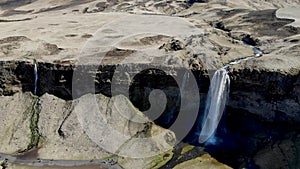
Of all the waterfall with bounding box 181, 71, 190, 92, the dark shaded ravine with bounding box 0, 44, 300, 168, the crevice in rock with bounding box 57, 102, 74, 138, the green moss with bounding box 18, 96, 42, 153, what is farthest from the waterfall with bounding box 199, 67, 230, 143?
the green moss with bounding box 18, 96, 42, 153

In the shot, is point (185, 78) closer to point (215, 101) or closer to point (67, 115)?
point (215, 101)

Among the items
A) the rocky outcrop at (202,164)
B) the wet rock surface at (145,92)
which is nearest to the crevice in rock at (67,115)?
the wet rock surface at (145,92)

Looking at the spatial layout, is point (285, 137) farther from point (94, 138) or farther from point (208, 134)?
point (94, 138)

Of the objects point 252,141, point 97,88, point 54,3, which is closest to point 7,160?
point 97,88

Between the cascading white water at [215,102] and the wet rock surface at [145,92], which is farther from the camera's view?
the cascading white water at [215,102]

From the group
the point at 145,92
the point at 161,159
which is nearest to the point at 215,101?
the point at 145,92

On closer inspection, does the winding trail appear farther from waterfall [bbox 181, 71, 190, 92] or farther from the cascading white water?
waterfall [bbox 181, 71, 190, 92]

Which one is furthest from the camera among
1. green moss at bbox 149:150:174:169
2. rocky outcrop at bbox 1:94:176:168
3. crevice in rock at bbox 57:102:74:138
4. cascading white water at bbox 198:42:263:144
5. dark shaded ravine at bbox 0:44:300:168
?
cascading white water at bbox 198:42:263:144

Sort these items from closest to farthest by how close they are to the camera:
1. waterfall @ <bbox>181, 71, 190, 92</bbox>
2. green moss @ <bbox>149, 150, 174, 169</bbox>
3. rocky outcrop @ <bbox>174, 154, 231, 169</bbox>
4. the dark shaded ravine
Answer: rocky outcrop @ <bbox>174, 154, 231, 169</bbox> < green moss @ <bbox>149, 150, 174, 169</bbox> < the dark shaded ravine < waterfall @ <bbox>181, 71, 190, 92</bbox>

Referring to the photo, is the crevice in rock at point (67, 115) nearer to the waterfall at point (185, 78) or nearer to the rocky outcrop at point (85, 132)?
the rocky outcrop at point (85, 132)
